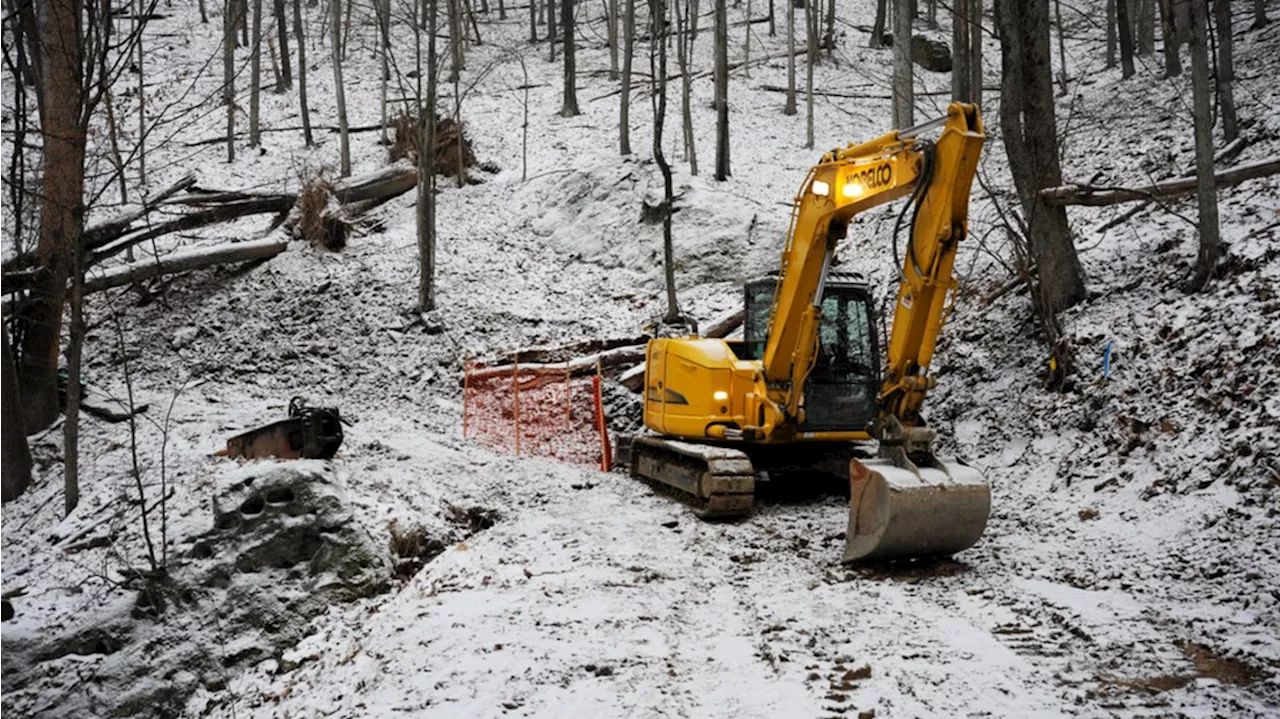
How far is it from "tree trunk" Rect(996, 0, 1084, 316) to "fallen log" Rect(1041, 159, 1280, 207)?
175 millimetres

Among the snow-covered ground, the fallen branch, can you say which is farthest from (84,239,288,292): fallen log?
the fallen branch

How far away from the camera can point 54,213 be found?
10.8m

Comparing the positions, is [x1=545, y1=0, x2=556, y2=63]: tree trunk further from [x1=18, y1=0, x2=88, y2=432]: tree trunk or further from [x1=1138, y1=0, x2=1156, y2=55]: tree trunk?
[x1=18, y1=0, x2=88, y2=432]: tree trunk

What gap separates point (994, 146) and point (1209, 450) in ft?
53.9

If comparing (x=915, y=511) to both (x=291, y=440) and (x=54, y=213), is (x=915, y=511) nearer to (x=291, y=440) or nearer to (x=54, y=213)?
(x=291, y=440)

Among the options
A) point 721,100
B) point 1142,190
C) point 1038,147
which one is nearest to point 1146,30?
point 721,100

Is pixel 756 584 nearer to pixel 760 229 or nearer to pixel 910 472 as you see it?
pixel 910 472

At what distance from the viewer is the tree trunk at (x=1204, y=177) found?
952 cm

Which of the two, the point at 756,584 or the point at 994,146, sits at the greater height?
the point at 994,146

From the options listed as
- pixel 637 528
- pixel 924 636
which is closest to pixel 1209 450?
pixel 924 636

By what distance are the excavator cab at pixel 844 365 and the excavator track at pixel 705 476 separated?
2.95 ft

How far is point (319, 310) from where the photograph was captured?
17.6m

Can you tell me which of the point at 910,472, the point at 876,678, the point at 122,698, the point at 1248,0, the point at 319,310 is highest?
the point at 1248,0

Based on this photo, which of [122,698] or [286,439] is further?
[286,439]
